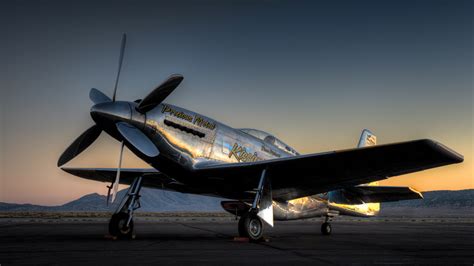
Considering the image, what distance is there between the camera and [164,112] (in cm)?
1147

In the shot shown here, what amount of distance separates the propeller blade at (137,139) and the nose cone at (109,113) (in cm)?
18

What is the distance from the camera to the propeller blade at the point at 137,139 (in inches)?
426

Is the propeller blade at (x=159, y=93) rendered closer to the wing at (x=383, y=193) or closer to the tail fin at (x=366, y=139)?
the wing at (x=383, y=193)

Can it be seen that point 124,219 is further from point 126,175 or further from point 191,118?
point 191,118

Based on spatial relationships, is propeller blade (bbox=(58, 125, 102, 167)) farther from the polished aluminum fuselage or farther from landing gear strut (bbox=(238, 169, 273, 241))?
landing gear strut (bbox=(238, 169, 273, 241))

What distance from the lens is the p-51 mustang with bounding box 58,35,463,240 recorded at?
1048 centimetres

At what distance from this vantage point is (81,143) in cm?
1235

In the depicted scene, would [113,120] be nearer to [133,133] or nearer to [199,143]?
[133,133]

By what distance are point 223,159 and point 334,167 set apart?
307 cm

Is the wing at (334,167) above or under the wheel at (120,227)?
above

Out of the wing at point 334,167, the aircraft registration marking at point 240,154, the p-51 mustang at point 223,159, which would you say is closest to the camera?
the wing at point 334,167

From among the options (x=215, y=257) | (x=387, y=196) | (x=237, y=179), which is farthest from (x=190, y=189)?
(x=387, y=196)

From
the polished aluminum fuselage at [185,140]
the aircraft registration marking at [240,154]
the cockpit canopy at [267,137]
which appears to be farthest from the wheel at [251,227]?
the cockpit canopy at [267,137]

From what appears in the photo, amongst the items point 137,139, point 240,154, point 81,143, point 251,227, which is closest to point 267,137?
point 240,154
